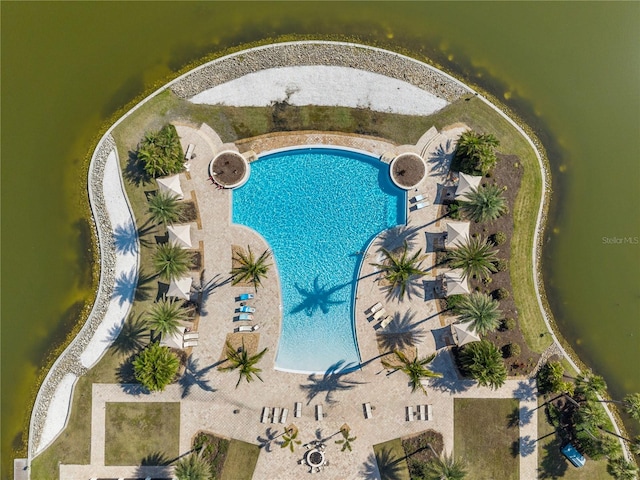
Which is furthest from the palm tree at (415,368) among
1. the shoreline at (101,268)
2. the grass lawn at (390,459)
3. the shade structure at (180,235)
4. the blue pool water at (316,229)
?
the shade structure at (180,235)

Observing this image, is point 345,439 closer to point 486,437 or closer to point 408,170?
point 486,437

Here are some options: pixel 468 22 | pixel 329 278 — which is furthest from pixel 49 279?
pixel 468 22

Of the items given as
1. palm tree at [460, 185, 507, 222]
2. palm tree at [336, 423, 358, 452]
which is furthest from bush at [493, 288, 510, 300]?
palm tree at [336, 423, 358, 452]

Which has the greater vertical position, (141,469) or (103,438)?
(103,438)

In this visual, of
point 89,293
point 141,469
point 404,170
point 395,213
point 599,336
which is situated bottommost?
point 141,469

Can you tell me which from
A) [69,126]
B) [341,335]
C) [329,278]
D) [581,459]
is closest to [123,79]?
[69,126]

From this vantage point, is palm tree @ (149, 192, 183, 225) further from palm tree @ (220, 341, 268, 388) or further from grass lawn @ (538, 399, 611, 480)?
grass lawn @ (538, 399, 611, 480)

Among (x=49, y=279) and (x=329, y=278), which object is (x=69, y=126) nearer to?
(x=49, y=279)

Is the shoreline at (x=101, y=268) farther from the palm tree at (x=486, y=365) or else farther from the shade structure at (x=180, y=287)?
the palm tree at (x=486, y=365)
